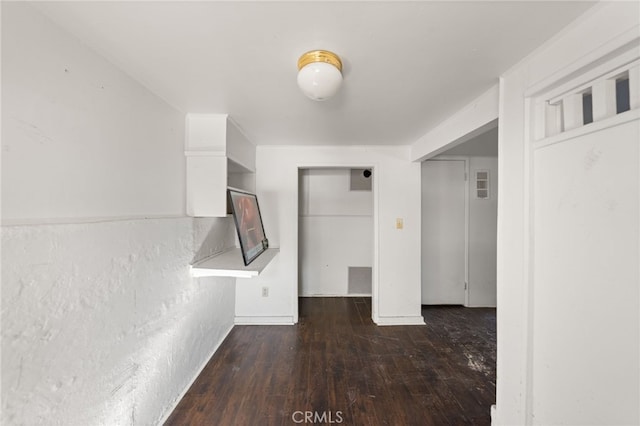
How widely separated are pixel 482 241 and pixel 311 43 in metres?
3.42

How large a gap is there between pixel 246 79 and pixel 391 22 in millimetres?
793

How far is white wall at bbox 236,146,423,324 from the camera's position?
9.06 feet

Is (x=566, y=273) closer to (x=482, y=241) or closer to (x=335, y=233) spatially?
(x=482, y=241)

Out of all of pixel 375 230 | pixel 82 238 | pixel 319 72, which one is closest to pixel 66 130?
pixel 82 238

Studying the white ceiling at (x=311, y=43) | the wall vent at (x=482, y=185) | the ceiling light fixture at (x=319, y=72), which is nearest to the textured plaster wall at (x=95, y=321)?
the white ceiling at (x=311, y=43)

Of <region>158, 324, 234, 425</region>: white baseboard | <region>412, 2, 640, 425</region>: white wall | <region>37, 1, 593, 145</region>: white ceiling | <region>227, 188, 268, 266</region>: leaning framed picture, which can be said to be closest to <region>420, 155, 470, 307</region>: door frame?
<region>37, 1, 593, 145</region>: white ceiling

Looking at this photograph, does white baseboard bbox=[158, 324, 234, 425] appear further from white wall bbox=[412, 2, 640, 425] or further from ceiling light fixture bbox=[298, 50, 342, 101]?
ceiling light fixture bbox=[298, 50, 342, 101]

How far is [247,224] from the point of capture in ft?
6.84

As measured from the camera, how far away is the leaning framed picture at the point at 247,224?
71.7 inches

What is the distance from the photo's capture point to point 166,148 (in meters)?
1.58

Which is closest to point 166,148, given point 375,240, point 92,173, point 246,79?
point 92,173

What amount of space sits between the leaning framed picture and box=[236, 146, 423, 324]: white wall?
39 cm

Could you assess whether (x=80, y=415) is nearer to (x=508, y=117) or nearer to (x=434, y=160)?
(x=508, y=117)

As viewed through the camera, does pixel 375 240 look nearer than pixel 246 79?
No
